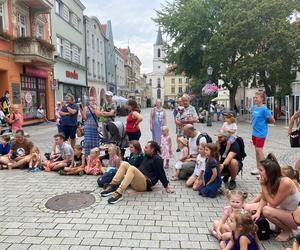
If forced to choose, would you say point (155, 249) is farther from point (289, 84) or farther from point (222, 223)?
point (289, 84)

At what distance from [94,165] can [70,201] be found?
2.01 m

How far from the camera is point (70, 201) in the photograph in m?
5.55

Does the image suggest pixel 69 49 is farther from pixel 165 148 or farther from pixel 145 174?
pixel 145 174

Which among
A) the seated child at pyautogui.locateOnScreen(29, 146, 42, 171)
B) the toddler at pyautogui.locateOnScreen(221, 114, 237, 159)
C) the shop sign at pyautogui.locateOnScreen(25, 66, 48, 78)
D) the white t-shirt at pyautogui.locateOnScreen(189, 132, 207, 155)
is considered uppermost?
the shop sign at pyautogui.locateOnScreen(25, 66, 48, 78)

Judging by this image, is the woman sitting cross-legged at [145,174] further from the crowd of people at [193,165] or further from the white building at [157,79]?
the white building at [157,79]

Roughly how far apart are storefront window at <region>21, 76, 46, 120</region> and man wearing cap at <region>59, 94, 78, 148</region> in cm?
1172

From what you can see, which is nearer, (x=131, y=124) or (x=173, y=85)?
(x=131, y=124)

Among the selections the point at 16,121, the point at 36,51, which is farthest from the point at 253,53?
the point at 16,121

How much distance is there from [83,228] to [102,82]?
39.2 meters

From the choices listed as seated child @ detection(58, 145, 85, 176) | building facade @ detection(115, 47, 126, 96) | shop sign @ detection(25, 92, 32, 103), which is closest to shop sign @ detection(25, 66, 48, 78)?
shop sign @ detection(25, 92, 32, 103)

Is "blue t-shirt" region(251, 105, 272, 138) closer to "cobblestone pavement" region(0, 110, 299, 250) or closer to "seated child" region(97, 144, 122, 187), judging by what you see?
"cobblestone pavement" region(0, 110, 299, 250)

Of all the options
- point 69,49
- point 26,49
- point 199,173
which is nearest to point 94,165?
point 199,173

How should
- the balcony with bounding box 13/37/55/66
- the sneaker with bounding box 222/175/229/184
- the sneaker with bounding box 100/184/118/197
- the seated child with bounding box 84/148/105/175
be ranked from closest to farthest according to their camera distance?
the sneaker with bounding box 100/184/118/197 < the sneaker with bounding box 222/175/229/184 < the seated child with bounding box 84/148/105/175 < the balcony with bounding box 13/37/55/66

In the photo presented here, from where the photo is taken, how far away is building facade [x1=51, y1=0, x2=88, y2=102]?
82.9 feet
